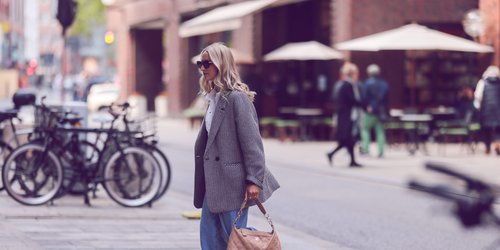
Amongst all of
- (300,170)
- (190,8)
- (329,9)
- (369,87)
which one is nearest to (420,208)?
(300,170)

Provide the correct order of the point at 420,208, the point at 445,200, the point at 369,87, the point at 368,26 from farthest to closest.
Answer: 1. the point at 368,26
2. the point at 369,87
3. the point at 420,208
4. the point at 445,200

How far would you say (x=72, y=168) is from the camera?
1104 cm

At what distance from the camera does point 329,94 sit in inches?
1093

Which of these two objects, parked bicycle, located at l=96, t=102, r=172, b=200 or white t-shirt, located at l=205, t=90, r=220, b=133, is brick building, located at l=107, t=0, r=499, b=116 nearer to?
parked bicycle, located at l=96, t=102, r=172, b=200

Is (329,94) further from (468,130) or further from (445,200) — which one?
(445,200)

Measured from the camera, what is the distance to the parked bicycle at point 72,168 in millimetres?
10664

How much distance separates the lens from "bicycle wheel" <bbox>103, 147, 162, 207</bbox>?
426 inches

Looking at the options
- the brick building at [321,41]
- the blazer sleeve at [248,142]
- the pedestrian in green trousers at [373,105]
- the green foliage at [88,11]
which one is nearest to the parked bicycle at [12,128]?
the blazer sleeve at [248,142]

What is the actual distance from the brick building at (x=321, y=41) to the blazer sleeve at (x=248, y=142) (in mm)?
19463

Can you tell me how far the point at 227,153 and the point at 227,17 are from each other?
76.2ft

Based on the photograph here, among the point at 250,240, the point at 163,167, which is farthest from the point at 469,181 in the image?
the point at 163,167

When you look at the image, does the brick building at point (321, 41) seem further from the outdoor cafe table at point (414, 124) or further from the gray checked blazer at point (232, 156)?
the gray checked blazer at point (232, 156)

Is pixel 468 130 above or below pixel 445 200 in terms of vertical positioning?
below

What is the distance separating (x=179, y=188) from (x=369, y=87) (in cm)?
827
